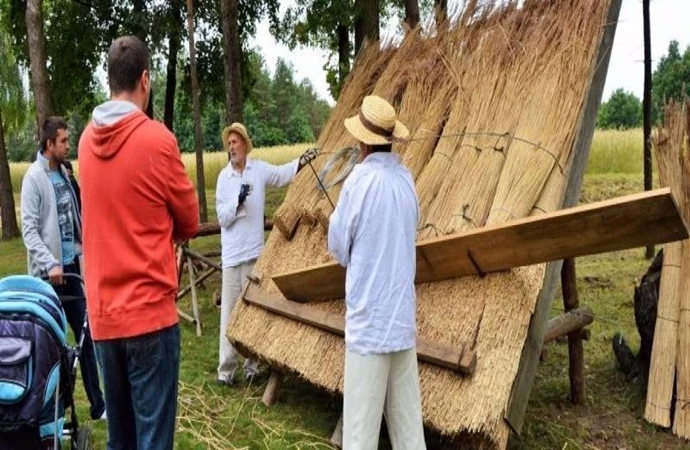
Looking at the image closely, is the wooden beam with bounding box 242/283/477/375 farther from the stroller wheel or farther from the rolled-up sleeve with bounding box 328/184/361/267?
Result: the stroller wheel

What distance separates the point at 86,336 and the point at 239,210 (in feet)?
4.50

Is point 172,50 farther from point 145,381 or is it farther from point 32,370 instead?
point 145,381

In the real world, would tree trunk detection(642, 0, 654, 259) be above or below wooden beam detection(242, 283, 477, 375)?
above

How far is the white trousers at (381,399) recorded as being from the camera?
2814 millimetres

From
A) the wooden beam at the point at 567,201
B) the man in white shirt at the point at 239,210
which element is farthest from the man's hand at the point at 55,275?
the wooden beam at the point at 567,201

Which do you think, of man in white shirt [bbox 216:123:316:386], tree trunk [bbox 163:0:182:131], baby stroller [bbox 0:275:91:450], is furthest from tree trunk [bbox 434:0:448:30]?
tree trunk [bbox 163:0:182:131]

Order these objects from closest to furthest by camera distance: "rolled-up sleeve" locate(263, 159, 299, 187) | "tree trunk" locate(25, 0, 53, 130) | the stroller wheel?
the stroller wheel, "rolled-up sleeve" locate(263, 159, 299, 187), "tree trunk" locate(25, 0, 53, 130)

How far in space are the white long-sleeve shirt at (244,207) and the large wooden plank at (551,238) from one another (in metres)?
0.94

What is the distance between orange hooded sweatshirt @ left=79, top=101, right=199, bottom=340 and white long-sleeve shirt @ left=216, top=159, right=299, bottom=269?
2.23 meters

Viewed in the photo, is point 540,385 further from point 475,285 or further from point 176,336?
point 176,336

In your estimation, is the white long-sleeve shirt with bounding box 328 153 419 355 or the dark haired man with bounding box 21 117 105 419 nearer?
the white long-sleeve shirt with bounding box 328 153 419 355

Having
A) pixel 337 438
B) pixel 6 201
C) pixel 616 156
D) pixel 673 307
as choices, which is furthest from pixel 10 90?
pixel 673 307

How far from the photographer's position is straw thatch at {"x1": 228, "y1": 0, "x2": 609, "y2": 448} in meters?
3.29

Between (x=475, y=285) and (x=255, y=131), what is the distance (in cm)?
4362
